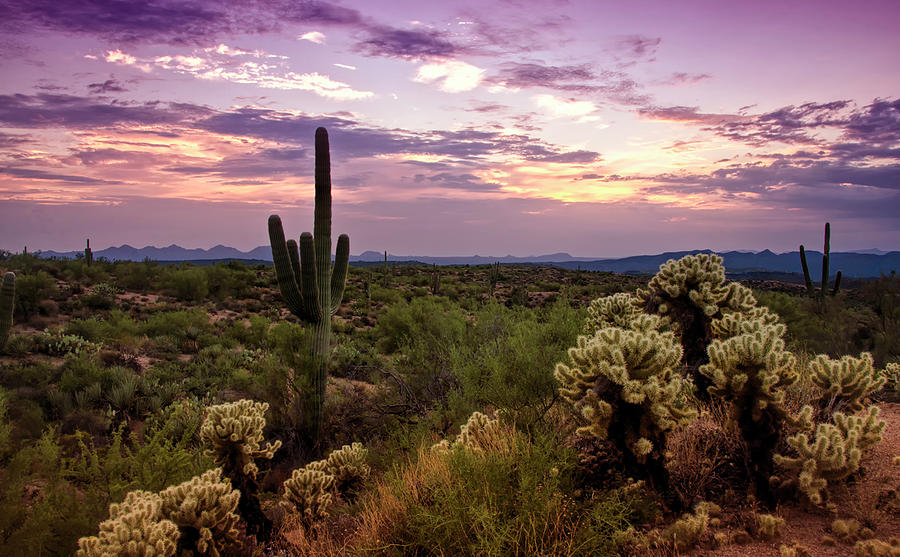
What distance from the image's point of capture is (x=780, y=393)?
14.2 feet

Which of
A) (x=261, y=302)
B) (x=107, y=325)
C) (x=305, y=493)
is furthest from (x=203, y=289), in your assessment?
(x=305, y=493)

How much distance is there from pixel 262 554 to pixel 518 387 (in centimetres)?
361

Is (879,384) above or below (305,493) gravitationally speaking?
above

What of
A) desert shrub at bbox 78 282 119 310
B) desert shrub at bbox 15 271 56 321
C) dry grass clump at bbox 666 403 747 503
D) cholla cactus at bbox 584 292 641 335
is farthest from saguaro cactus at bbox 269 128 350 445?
desert shrub at bbox 78 282 119 310

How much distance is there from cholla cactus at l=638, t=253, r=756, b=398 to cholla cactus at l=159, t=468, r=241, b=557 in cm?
520

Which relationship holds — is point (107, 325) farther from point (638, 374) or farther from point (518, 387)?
point (638, 374)

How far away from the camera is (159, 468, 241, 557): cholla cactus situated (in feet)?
15.4

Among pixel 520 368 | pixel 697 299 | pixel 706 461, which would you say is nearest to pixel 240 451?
pixel 520 368

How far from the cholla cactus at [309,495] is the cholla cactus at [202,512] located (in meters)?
1.50

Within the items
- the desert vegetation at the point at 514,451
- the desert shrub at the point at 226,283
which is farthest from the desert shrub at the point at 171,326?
the desert shrub at the point at 226,283

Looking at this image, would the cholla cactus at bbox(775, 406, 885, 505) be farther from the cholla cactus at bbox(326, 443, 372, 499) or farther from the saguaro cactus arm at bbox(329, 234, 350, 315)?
the saguaro cactus arm at bbox(329, 234, 350, 315)

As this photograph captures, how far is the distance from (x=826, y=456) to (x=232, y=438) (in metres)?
5.70

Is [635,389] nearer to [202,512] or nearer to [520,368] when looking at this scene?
[520,368]

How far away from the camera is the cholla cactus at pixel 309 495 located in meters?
6.57
